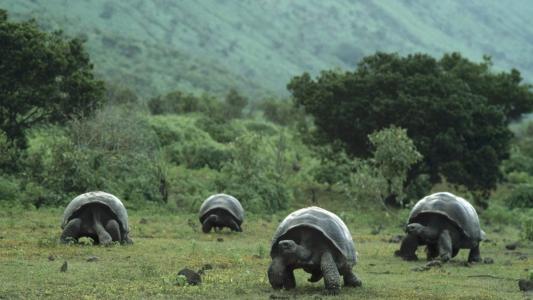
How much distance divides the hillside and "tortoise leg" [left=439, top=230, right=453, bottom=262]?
7273cm

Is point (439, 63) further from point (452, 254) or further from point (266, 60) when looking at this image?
point (266, 60)

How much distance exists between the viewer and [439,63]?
43.1 meters

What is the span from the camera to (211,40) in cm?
15375

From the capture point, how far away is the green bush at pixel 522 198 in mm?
40281

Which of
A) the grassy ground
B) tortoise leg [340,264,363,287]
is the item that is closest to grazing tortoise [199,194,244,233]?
the grassy ground

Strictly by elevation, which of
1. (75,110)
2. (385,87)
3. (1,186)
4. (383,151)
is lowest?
(1,186)

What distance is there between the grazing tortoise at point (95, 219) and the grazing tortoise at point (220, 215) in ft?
18.8

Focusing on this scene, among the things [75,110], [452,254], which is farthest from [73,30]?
[452,254]

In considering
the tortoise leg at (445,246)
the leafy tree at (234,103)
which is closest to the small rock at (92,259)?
the tortoise leg at (445,246)

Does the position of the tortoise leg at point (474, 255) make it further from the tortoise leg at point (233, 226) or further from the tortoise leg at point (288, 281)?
the tortoise leg at point (233, 226)

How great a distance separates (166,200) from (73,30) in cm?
8311

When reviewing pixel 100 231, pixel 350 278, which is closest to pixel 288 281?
pixel 350 278

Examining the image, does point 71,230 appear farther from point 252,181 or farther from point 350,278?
point 252,181

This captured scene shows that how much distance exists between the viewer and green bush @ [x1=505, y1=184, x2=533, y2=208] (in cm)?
4028
